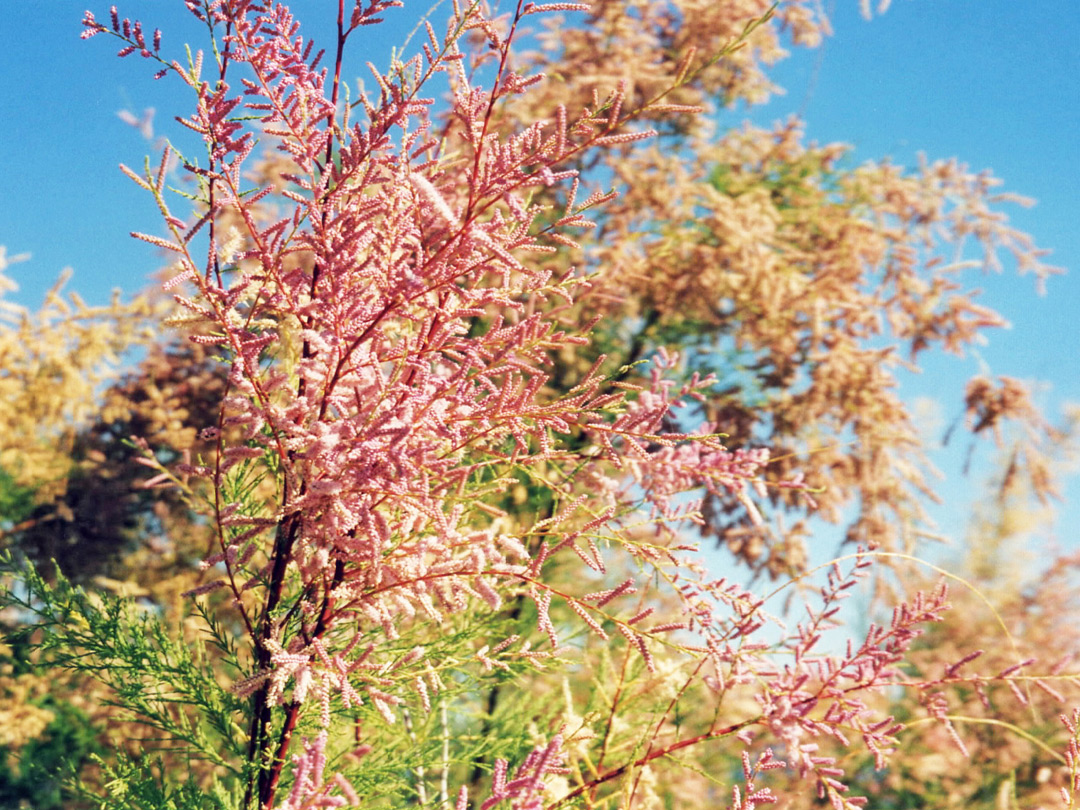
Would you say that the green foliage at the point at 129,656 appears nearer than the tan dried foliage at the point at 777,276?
Yes

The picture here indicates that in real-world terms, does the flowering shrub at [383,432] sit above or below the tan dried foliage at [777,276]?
below

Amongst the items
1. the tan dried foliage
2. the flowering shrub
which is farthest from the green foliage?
the tan dried foliage

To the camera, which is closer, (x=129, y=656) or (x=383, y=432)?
(x=383, y=432)

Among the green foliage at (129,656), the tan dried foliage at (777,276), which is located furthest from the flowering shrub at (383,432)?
the tan dried foliage at (777,276)

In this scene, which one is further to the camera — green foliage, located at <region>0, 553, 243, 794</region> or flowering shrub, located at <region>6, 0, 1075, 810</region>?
green foliage, located at <region>0, 553, 243, 794</region>

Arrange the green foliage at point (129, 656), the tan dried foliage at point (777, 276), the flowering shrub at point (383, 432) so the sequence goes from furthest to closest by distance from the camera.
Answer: the tan dried foliage at point (777, 276)
the green foliage at point (129, 656)
the flowering shrub at point (383, 432)

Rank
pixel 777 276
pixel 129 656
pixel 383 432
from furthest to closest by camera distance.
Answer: pixel 777 276 < pixel 129 656 < pixel 383 432

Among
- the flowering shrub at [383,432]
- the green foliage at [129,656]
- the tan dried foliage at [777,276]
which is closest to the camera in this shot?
the flowering shrub at [383,432]

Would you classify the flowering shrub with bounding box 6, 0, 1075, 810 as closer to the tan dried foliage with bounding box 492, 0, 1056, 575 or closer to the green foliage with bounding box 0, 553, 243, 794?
the green foliage with bounding box 0, 553, 243, 794

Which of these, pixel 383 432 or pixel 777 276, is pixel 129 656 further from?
pixel 777 276

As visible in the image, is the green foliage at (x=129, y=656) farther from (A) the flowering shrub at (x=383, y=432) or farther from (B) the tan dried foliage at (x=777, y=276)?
(B) the tan dried foliage at (x=777, y=276)

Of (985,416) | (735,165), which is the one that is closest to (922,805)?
(985,416)

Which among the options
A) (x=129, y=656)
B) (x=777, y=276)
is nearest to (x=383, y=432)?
(x=129, y=656)

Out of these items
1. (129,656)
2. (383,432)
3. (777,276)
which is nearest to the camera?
(383,432)
